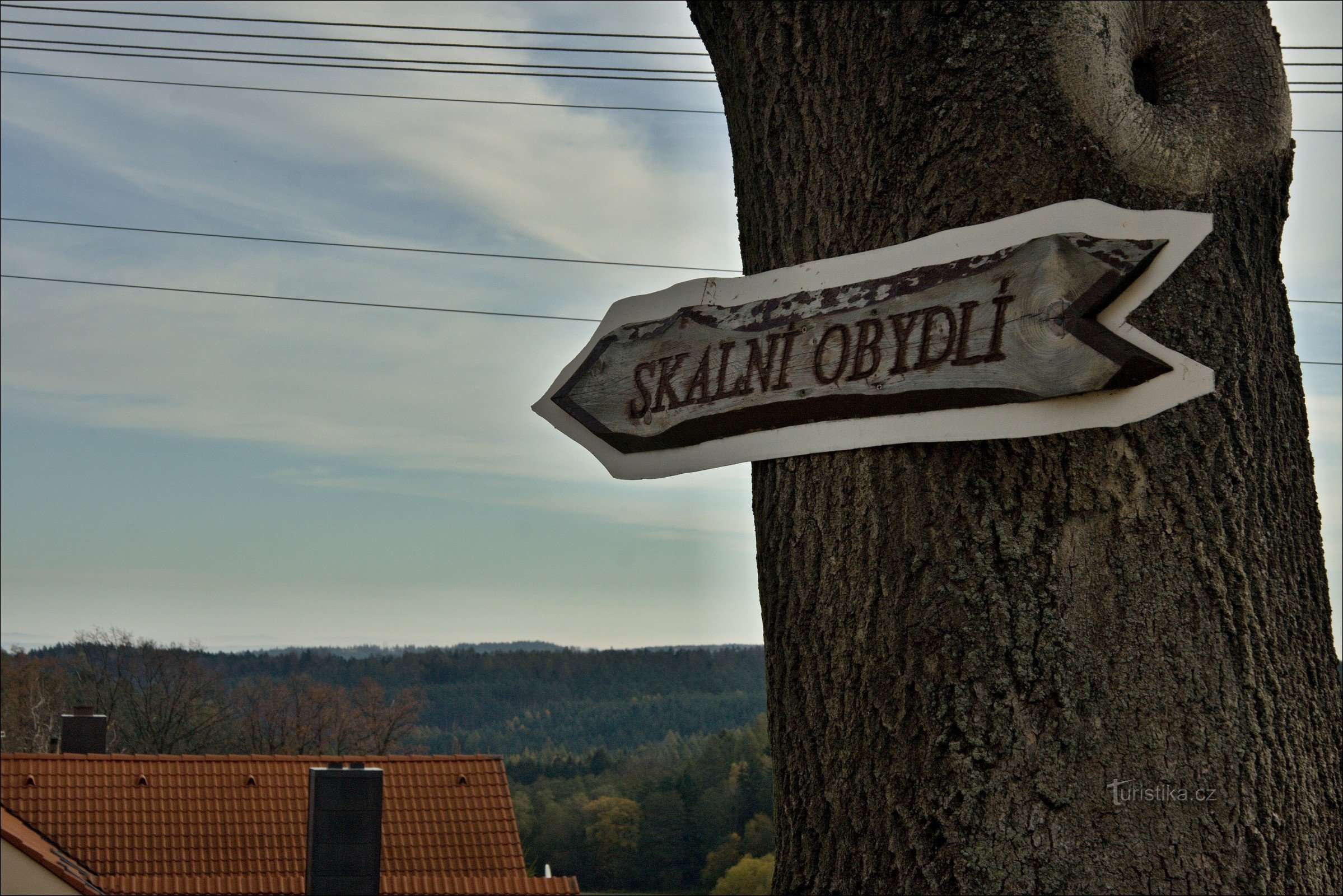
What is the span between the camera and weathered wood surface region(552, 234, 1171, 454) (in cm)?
130

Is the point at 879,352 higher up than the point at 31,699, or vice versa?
the point at 879,352

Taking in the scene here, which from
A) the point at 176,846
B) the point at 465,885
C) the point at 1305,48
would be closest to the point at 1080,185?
the point at 1305,48

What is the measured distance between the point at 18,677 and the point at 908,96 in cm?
5085

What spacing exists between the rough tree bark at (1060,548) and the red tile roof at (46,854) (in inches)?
387

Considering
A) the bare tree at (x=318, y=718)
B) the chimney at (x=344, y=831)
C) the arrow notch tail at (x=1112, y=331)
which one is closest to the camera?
the arrow notch tail at (x=1112, y=331)

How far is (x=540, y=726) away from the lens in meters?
56.5

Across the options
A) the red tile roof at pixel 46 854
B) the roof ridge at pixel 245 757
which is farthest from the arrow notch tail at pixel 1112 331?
the roof ridge at pixel 245 757

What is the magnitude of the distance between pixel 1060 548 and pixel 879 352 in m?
0.35

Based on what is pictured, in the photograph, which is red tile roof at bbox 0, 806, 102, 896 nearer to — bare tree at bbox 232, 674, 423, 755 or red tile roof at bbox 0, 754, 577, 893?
red tile roof at bbox 0, 754, 577, 893

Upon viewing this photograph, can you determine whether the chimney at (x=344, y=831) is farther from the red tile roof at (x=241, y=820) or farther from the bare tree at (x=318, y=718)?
the bare tree at (x=318, y=718)

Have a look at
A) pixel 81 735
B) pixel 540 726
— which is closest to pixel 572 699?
pixel 540 726

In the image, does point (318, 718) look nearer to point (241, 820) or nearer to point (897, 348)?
point (241, 820)

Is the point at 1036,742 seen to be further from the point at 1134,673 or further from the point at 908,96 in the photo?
the point at 908,96

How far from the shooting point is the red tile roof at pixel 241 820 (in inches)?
396
